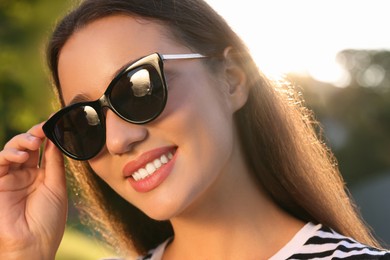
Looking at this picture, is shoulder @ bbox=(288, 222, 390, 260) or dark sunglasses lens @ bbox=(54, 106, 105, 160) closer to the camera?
shoulder @ bbox=(288, 222, 390, 260)

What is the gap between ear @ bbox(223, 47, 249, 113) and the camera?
2.80 meters

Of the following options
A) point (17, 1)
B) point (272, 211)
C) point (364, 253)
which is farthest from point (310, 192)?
point (17, 1)

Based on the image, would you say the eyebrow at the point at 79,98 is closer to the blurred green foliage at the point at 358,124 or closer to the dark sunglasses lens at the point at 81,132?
the dark sunglasses lens at the point at 81,132

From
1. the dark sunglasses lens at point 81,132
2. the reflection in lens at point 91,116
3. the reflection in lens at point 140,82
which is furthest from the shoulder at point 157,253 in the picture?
the reflection in lens at point 140,82

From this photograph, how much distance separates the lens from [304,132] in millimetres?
3012

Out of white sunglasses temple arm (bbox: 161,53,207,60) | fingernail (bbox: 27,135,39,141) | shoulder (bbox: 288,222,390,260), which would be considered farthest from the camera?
fingernail (bbox: 27,135,39,141)

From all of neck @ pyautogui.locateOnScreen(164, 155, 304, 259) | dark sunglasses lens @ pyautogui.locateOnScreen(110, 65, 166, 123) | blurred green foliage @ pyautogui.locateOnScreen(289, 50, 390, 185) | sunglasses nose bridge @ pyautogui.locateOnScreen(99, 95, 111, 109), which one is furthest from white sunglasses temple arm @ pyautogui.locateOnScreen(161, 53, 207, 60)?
blurred green foliage @ pyautogui.locateOnScreen(289, 50, 390, 185)

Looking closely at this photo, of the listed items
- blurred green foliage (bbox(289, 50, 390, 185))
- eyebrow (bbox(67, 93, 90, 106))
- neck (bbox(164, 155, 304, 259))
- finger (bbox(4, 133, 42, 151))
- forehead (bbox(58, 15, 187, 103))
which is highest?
forehead (bbox(58, 15, 187, 103))

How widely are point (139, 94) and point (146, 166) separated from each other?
265 millimetres

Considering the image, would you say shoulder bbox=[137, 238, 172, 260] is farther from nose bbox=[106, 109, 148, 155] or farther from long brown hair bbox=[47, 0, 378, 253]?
nose bbox=[106, 109, 148, 155]

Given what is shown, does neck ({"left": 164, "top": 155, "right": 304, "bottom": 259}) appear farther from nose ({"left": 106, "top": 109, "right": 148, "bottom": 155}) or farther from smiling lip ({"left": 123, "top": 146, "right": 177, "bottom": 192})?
nose ({"left": 106, "top": 109, "right": 148, "bottom": 155})

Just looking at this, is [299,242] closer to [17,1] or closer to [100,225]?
[100,225]

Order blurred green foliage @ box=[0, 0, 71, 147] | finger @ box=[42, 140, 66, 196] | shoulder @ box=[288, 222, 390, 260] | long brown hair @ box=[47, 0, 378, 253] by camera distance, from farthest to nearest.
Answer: blurred green foliage @ box=[0, 0, 71, 147]
finger @ box=[42, 140, 66, 196]
long brown hair @ box=[47, 0, 378, 253]
shoulder @ box=[288, 222, 390, 260]

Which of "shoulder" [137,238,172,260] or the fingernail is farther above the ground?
the fingernail
